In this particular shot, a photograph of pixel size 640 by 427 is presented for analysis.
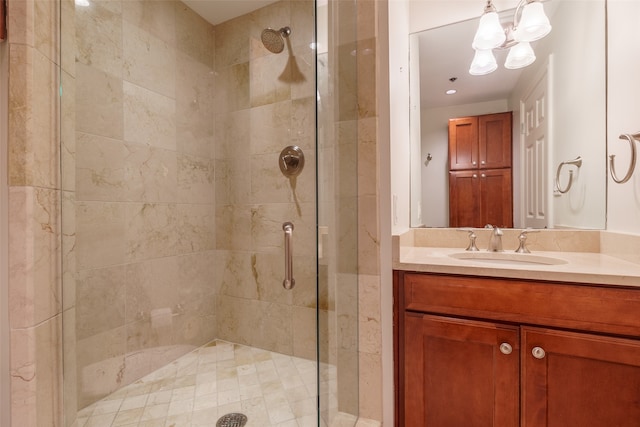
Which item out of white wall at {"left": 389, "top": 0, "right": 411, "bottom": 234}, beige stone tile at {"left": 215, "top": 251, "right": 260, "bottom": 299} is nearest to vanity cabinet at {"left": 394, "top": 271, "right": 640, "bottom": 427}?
white wall at {"left": 389, "top": 0, "right": 411, "bottom": 234}

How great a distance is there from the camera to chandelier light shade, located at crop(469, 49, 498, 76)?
58.2 inches

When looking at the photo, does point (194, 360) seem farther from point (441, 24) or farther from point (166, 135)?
point (441, 24)

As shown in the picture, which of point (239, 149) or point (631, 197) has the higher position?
point (239, 149)

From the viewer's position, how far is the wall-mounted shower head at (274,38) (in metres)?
1.55

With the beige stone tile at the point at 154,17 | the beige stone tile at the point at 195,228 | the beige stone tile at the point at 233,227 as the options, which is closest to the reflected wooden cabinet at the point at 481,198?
the beige stone tile at the point at 233,227

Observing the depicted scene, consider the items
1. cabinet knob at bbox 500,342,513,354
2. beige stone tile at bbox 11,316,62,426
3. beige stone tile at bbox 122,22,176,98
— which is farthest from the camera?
beige stone tile at bbox 122,22,176,98

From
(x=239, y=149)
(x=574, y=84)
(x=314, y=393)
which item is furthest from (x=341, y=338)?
(x=574, y=84)

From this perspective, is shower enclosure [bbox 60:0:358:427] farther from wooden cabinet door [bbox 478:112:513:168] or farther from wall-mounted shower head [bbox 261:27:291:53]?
wooden cabinet door [bbox 478:112:513:168]

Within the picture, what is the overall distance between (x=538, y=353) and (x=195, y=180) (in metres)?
1.78

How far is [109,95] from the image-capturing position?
131 centimetres

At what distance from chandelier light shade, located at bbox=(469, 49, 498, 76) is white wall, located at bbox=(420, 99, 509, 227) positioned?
0.66ft

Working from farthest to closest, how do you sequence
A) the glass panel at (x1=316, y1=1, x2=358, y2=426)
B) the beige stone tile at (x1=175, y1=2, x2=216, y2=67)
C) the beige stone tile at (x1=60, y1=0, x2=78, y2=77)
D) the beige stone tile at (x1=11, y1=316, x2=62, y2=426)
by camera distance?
the beige stone tile at (x1=175, y1=2, x2=216, y2=67) < the glass panel at (x1=316, y1=1, x2=358, y2=426) < the beige stone tile at (x1=60, y1=0, x2=78, y2=77) < the beige stone tile at (x1=11, y1=316, x2=62, y2=426)

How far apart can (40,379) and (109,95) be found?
1.16 metres

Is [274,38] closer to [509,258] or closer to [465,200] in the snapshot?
[465,200]
